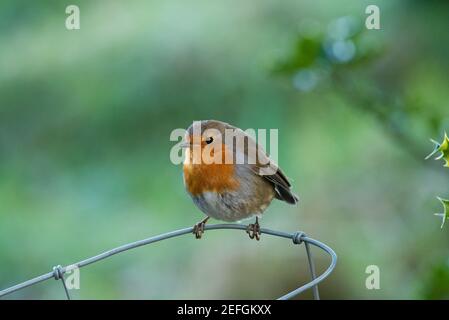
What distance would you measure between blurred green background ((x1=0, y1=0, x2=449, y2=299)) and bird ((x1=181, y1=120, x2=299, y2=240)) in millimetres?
481

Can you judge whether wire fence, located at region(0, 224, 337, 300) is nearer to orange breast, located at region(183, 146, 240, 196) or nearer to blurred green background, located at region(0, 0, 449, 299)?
orange breast, located at region(183, 146, 240, 196)

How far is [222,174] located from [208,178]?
0.06 metres

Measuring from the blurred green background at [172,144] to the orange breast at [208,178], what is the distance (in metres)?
0.57

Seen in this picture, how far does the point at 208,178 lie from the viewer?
2430 millimetres

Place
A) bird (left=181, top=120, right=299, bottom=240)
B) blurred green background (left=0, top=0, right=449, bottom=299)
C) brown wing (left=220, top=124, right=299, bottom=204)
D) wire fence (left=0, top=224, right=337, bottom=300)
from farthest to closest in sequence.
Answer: blurred green background (left=0, top=0, right=449, bottom=299) < brown wing (left=220, top=124, right=299, bottom=204) < bird (left=181, top=120, right=299, bottom=240) < wire fence (left=0, top=224, right=337, bottom=300)

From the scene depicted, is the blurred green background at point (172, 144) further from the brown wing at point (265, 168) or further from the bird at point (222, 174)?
the bird at point (222, 174)

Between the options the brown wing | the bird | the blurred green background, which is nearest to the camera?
the bird

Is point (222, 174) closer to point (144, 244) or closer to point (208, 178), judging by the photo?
point (208, 178)

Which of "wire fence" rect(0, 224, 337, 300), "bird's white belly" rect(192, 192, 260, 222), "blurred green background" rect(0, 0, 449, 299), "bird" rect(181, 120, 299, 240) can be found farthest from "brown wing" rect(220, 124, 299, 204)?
"wire fence" rect(0, 224, 337, 300)

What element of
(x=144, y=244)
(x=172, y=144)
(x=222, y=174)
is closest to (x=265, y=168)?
(x=222, y=174)

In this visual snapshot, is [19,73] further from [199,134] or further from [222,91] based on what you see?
[199,134]

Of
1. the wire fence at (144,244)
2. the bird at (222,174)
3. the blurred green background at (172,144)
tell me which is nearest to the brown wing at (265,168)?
the bird at (222,174)

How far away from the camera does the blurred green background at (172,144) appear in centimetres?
390

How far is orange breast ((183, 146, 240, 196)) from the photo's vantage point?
2.43 metres
